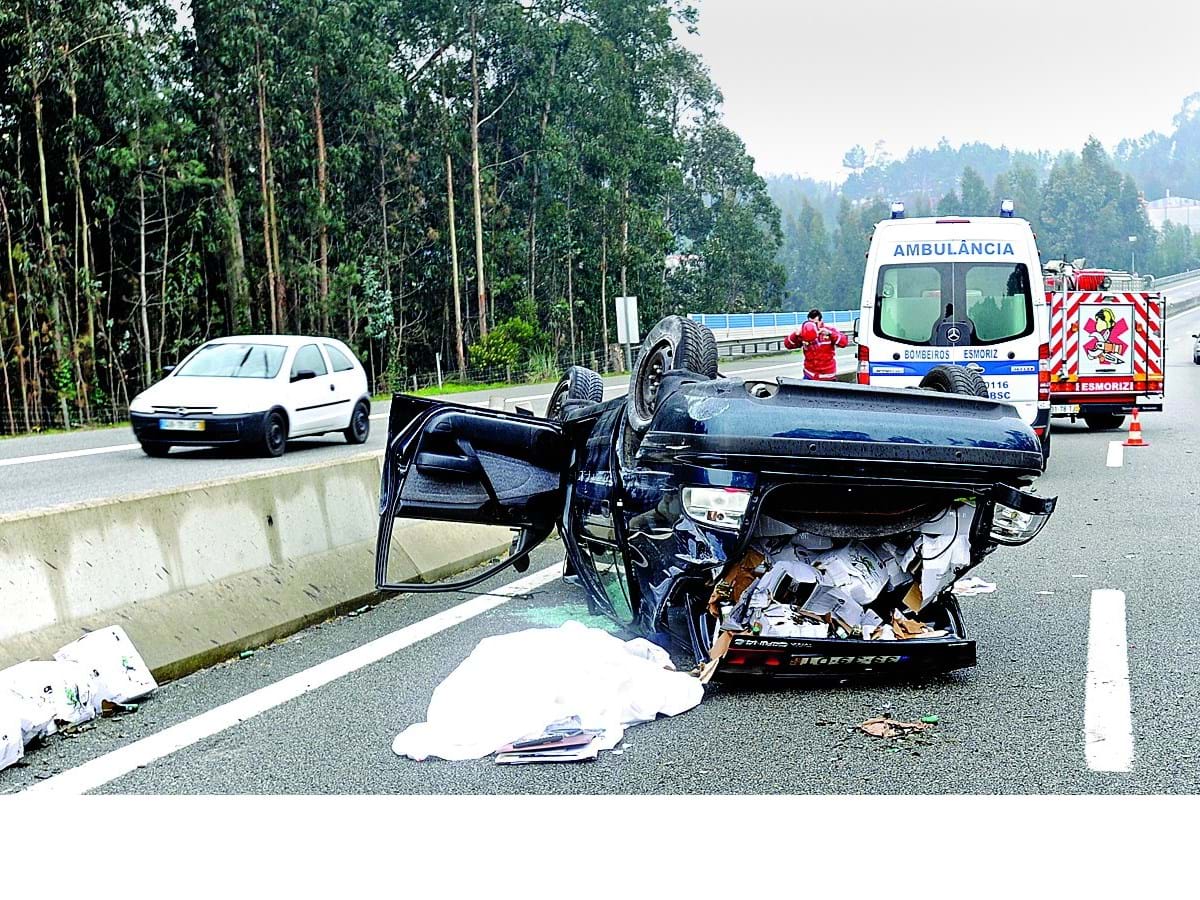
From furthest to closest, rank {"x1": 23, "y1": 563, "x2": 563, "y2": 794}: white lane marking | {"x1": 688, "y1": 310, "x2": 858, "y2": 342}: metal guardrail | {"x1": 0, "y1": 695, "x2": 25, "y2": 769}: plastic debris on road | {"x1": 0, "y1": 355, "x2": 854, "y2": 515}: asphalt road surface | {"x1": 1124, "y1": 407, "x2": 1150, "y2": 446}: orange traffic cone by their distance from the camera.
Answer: {"x1": 688, "y1": 310, "x2": 858, "y2": 342}: metal guardrail
{"x1": 1124, "y1": 407, "x2": 1150, "y2": 446}: orange traffic cone
{"x1": 0, "y1": 355, "x2": 854, "y2": 515}: asphalt road surface
{"x1": 0, "y1": 695, "x2": 25, "y2": 769}: plastic debris on road
{"x1": 23, "y1": 563, "x2": 563, "y2": 794}: white lane marking

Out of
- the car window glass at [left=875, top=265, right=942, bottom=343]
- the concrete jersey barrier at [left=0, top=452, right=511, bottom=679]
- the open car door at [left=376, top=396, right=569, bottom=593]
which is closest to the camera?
the concrete jersey barrier at [left=0, top=452, right=511, bottom=679]

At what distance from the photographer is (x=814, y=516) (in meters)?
5.88

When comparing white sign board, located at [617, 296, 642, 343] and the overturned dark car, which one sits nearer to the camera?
the overturned dark car

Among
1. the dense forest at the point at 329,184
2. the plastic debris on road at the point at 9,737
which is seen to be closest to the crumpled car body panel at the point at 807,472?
the plastic debris on road at the point at 9,737

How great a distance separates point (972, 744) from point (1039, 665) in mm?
1399

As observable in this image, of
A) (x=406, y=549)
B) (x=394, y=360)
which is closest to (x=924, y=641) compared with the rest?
(x=406, y=549)

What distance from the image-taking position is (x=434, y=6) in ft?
184

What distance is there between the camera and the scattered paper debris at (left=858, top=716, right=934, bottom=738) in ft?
17.1

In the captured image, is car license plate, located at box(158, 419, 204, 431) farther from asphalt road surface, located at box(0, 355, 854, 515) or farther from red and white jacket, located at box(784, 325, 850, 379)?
red and white jacket, located at box(784, 325, 850, 379)

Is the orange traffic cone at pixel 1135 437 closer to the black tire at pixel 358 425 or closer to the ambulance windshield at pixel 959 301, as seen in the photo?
the ambulance windshield at pixel 959 301

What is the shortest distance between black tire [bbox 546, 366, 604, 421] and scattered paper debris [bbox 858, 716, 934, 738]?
318 centimetres

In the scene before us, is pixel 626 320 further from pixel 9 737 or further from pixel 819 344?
pixel 9 737

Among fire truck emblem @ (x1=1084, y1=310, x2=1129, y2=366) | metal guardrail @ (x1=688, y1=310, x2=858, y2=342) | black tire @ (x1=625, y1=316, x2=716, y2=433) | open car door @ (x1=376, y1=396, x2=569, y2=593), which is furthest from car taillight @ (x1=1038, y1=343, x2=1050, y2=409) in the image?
metal guardrail @ (x1=688, y1=310, x2=858, y2=342)
